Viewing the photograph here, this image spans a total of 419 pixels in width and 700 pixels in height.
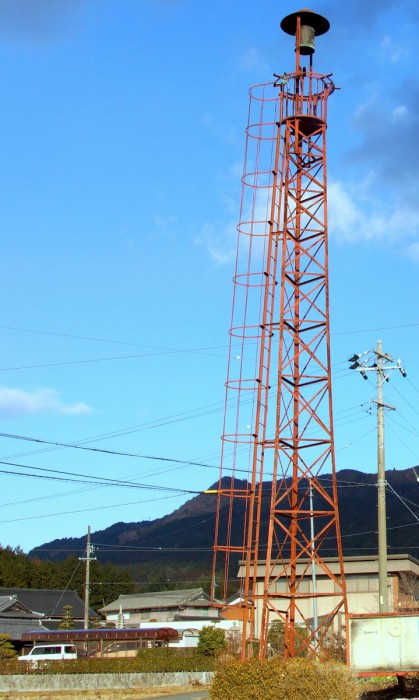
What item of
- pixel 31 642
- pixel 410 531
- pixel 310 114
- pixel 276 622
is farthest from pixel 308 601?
pixel 410 531

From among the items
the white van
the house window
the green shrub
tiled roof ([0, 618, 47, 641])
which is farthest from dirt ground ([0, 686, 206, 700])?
tiled roof ([0, 618, 47, 641])

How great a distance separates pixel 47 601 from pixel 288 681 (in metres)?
73.5

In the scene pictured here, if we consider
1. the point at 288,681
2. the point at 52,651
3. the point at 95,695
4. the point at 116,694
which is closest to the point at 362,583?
the point at 52,651

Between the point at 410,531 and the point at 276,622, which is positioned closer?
the point at 276,622

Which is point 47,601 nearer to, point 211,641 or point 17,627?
point 17,627

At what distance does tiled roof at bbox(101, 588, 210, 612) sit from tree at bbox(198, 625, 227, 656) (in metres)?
37.5

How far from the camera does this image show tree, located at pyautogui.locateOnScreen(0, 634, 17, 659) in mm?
54206

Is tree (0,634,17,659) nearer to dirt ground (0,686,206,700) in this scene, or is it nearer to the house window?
dirt ground (0,686,206,700)

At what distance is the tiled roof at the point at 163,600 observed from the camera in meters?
89.1

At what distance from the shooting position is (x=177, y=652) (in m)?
52.8

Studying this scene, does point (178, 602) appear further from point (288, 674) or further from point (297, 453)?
point (288, 674)

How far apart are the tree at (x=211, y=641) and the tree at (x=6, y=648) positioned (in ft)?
41.0

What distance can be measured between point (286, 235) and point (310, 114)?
5.06m

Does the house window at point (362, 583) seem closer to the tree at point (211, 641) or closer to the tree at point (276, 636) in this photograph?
the tree at point (276, 636)
